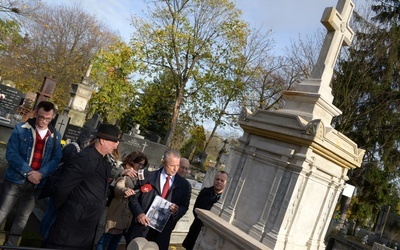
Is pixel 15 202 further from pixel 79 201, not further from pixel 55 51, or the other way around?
pixel 55 51

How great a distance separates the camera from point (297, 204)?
3562 millimetres

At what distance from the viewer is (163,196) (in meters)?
4.16

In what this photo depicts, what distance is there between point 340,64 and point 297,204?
16.1 meters

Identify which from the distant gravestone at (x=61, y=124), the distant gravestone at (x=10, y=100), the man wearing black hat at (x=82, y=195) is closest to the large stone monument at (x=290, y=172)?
the man wearing black hat at (x=82, y=195)

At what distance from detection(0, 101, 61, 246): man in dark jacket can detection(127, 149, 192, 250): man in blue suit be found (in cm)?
128

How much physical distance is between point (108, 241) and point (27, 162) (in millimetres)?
1475

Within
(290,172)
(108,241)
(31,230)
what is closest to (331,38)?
(290,172)

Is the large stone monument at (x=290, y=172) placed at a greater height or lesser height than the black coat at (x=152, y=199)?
greater

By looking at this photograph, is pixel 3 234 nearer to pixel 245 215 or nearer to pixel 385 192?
pixel 245 215

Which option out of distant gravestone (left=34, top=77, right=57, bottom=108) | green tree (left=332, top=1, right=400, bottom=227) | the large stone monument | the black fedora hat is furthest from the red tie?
green tree (left=332, top=1, right=400, bottom=227)

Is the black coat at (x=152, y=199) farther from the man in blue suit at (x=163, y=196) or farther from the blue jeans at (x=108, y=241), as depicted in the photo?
the blue jeans at (x=108, y=241)

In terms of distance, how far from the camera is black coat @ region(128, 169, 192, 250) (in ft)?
→ 13.2

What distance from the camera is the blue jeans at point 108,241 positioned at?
4.66 metres

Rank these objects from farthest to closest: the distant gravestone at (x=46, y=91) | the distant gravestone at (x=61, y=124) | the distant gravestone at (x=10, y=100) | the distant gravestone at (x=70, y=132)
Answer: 1. the distant gravestone at (x=10, y=100)
2. the distant gravestone at (x=46, y=91)
3. the distant gravestone at (x=70, y=132)
4. the distant gravestone at (x=61, y=124)
